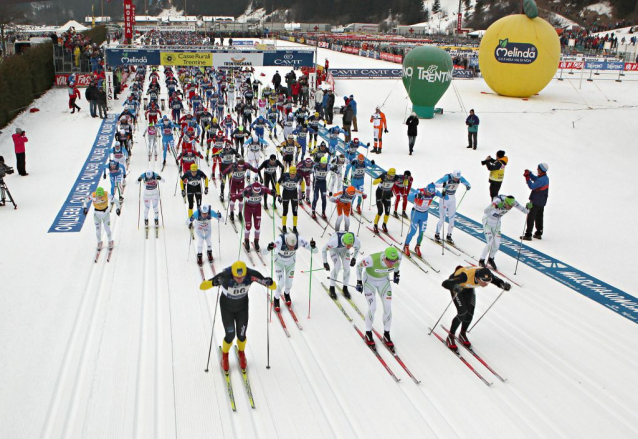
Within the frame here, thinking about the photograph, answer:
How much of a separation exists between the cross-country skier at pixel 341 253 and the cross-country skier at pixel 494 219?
3.00m

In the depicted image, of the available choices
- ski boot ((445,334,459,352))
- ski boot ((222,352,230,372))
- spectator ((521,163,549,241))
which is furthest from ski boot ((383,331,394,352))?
spectator ((521,163,549,241))

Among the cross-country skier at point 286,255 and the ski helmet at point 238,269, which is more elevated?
the ski helmet at point 238,269

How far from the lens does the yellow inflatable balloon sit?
92.8ft

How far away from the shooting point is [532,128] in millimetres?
25422

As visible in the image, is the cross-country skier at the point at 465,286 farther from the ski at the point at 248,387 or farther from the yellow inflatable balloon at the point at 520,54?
the yellow inflatable balloon at the point at 520,54

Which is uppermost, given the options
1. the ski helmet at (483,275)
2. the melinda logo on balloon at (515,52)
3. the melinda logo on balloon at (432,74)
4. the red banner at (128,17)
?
the red banner at (128,17)

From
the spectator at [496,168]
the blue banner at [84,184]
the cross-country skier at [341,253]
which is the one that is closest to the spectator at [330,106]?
the blue banner at [84,184]

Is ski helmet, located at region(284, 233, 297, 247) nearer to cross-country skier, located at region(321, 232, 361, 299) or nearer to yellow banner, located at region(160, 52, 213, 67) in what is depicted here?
cross-country skier, located at region(321, 232, 361, 299)

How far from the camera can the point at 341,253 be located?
9.73 metres

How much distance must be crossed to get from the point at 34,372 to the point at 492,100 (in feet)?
95.7

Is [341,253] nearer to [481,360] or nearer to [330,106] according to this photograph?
[481,360]

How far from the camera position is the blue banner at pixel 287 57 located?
31031mm

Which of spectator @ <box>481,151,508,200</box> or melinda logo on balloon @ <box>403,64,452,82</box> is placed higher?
melinda logo on balloon @ <box>403,64,452,82</box>

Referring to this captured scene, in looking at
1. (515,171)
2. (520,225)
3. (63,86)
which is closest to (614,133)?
(515,171)
